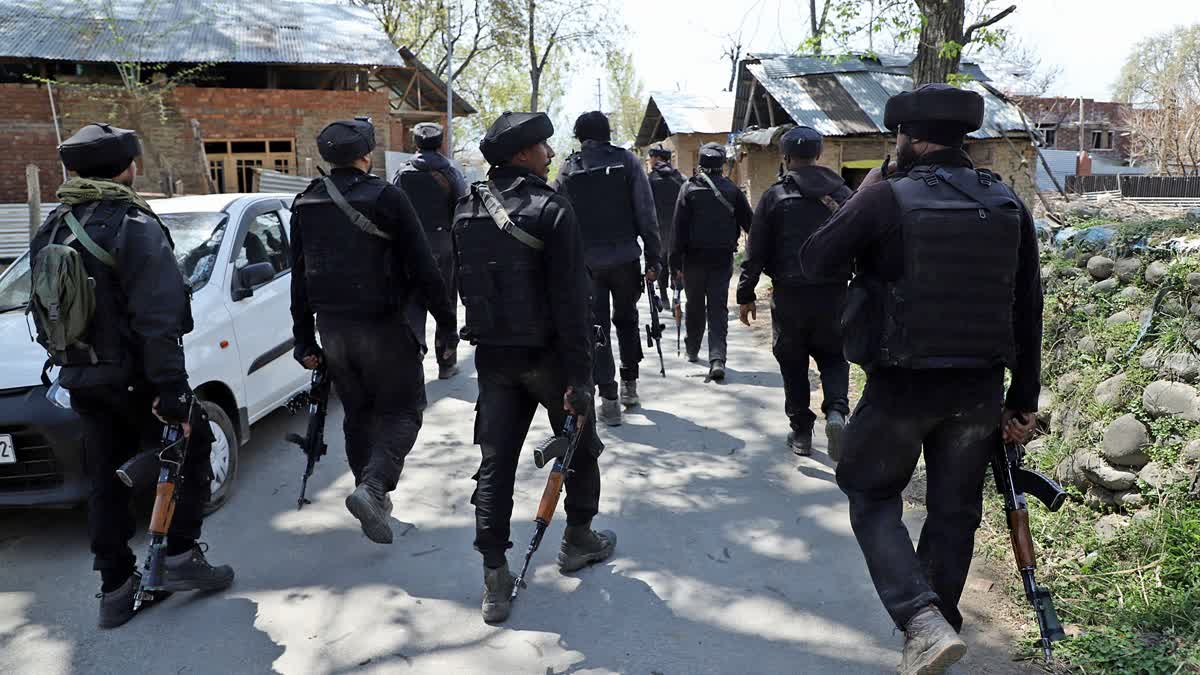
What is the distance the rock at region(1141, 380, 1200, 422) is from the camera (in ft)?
12.9

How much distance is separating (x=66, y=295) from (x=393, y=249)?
4.40ft

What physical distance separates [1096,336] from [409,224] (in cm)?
405

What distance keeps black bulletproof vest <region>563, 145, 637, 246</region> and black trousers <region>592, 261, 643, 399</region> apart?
9.6 inches

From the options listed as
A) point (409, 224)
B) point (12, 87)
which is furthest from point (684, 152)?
point (409, 224)

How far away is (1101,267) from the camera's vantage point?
573cm

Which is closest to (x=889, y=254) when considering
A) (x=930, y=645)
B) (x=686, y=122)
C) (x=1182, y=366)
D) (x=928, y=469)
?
(x=928, y=469)

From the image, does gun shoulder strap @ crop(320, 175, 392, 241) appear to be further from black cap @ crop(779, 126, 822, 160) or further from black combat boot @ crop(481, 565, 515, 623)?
black cap @ crop(779, 126, 822, 160)

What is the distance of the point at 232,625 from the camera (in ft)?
11.3

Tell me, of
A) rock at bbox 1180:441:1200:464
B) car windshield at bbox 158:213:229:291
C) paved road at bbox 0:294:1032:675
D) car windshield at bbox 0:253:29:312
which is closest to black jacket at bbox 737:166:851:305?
paved road at bbox 0:294:1032:675

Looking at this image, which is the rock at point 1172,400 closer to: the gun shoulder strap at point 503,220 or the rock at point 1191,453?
the rock at point 1191,453

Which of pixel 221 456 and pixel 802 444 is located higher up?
pixel 221 456

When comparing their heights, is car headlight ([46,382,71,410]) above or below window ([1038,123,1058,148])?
Answer: below

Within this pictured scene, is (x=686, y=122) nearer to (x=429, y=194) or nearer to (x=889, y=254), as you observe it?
(x=429, y=194)

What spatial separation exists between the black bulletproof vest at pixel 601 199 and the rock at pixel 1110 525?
11.0 ft
